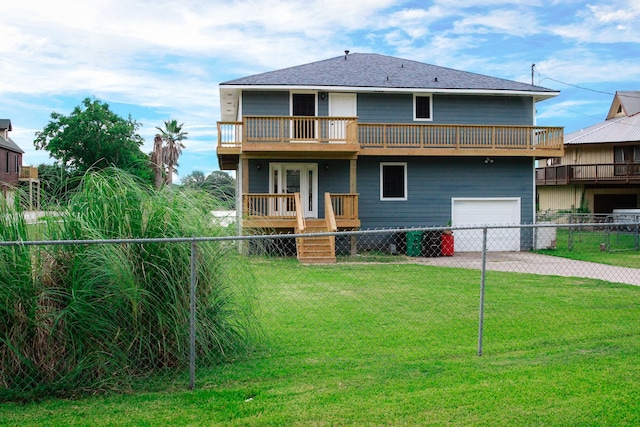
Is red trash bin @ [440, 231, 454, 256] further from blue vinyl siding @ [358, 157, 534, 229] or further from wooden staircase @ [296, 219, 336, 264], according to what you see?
wooden staircase @ [296, 219, 336, 264]

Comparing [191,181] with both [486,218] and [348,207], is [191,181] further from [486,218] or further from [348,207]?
[486,218]

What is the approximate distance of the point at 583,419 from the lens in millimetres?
4723

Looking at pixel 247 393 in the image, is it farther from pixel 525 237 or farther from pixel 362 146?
pixel 525 237

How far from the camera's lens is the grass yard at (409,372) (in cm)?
484

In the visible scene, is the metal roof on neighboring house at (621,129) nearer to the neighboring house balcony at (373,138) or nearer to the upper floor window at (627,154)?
the upper floor window at (627,154)

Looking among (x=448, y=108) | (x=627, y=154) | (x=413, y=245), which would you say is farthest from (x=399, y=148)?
(x=627, y=154)

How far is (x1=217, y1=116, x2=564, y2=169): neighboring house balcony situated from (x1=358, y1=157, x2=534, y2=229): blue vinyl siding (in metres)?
0.85

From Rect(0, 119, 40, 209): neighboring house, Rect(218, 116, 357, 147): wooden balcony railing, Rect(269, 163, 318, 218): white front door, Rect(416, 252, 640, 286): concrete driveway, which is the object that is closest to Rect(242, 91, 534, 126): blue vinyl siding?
Rect(218, 116, 357, 147): wooden balcony railing

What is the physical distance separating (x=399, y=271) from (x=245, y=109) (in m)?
10.9

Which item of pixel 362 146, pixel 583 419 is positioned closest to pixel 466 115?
pixel 362 146

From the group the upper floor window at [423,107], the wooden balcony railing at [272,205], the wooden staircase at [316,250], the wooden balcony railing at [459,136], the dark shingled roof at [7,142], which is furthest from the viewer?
the dark shingled roof at [7,142]

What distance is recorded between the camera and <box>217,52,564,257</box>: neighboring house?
22.0 m

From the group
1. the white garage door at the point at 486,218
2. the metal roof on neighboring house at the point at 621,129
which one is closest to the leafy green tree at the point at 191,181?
the white garage door at the point at 486,218

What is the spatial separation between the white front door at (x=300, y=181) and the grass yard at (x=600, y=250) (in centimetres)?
865
